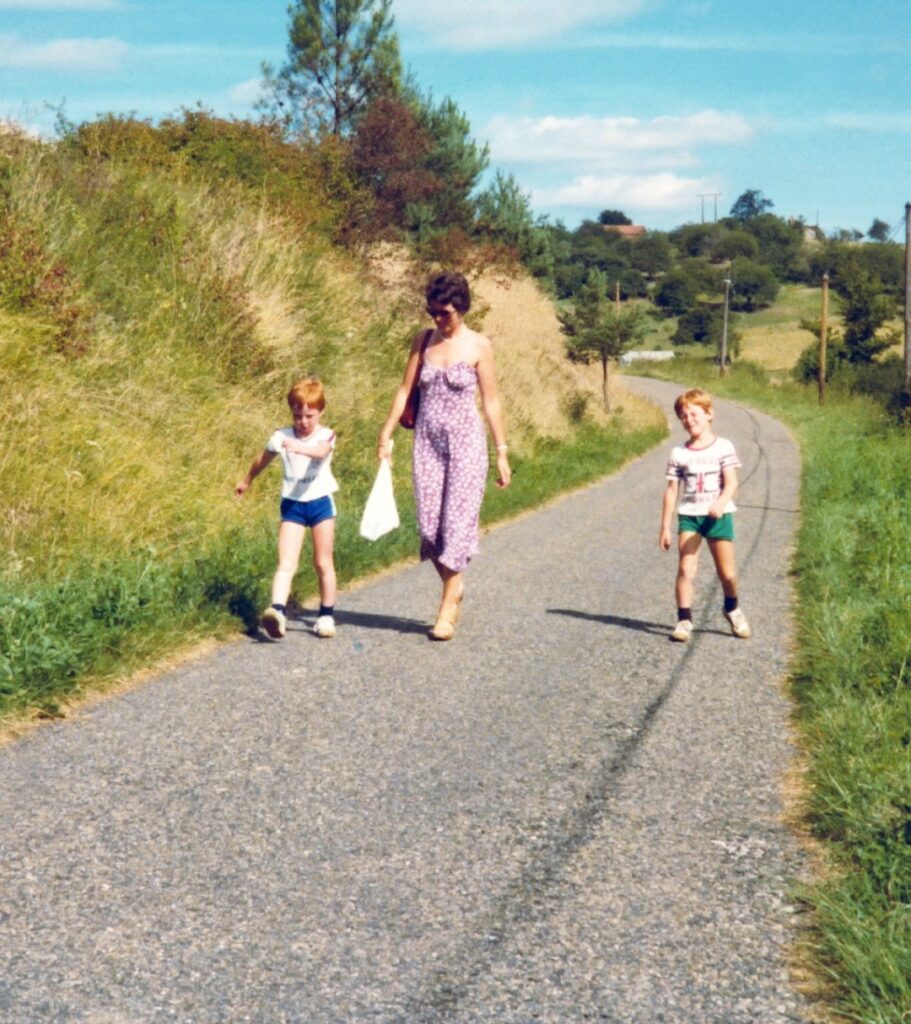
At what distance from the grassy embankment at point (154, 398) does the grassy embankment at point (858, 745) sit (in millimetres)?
3151

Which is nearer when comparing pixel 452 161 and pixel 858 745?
pixel 858 745

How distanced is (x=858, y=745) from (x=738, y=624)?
9.69 feet

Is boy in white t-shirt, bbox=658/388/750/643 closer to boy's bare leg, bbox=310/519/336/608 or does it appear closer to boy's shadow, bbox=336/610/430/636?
boy's shadow, bbox=336/610/430/636

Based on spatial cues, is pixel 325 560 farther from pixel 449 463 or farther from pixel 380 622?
pixel 449 463

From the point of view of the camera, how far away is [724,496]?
7734 mm

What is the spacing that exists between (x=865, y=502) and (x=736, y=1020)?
42.9 ft

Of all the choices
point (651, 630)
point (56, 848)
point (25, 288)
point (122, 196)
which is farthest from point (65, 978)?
point (122, 196)

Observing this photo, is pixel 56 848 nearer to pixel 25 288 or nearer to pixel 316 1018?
pixel 316 1018

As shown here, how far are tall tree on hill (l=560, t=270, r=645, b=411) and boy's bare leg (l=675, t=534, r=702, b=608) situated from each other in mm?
28674

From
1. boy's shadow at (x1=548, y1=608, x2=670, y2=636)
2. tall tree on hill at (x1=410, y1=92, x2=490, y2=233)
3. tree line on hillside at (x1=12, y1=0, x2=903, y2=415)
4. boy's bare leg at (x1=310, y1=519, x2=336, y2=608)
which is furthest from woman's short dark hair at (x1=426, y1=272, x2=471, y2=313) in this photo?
tall tree on hill at (x1=410, y1=92, x2=490, y2=233)

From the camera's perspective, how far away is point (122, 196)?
1425 centimetres

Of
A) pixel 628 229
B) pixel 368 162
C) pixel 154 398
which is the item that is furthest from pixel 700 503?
pixel 628 229

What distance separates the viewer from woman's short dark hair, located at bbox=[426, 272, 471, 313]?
7293 millimetres

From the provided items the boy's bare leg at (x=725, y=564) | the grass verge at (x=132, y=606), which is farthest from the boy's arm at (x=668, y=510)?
the grass verge at (x=132, y=606)
